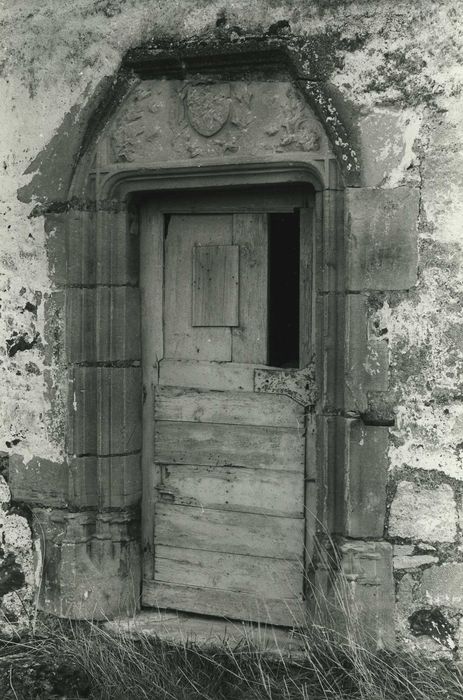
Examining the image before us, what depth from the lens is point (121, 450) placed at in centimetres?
507

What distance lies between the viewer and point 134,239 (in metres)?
5.11

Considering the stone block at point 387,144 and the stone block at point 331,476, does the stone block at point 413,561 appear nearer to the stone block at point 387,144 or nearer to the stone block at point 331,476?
the stone block at point 331,476

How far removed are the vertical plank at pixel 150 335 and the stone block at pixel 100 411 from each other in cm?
15

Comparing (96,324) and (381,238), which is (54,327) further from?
(381,238)

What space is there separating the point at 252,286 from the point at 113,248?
76 centimetres

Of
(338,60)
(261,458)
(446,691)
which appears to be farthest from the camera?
(261,458)

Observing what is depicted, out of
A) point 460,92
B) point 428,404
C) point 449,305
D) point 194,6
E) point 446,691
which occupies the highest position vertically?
point 194,6

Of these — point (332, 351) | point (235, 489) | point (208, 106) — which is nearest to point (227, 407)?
point (235, 489)

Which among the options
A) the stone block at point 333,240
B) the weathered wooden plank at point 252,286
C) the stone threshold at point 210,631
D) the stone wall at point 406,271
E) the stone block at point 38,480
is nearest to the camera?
the stone wall at point 406,271

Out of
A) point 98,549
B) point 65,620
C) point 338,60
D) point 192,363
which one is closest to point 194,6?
point 338,60

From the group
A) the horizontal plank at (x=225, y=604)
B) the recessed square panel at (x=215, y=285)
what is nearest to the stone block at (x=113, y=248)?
the recessed square panel at (x=215, y=285)

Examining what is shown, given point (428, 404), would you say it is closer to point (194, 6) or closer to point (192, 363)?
point (192, 363)

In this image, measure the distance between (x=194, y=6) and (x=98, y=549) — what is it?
2824 mm

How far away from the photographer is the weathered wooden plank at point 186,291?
5.05 metres
